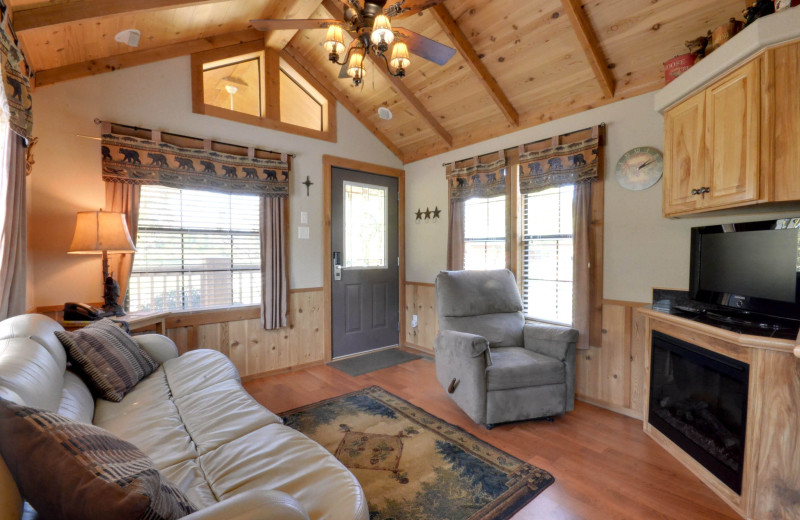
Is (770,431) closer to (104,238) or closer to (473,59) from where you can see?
(473,59)

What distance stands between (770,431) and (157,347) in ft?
11.1

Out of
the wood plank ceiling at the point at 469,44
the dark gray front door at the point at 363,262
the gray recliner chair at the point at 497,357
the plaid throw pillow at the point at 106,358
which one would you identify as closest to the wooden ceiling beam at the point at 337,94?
the wood plank ceiling at the point at 469,44

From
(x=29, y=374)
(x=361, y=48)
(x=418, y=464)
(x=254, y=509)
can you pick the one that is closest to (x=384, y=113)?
(x=361, y=48)

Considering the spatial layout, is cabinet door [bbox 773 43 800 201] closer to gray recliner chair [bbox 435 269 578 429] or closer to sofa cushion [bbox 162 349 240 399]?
gray recliner chair [bbox 435 269 578 429]

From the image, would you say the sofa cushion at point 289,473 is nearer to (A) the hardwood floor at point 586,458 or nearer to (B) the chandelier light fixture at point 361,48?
(A) the hardwood floor at point 586,458

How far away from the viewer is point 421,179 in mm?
4387

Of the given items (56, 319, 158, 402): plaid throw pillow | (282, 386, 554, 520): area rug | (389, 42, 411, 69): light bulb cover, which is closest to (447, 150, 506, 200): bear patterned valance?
(389, 42, 411, 69): light bulb cover

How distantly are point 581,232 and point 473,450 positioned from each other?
6.21 ft

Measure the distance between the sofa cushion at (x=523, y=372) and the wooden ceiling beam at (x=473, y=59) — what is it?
2241mm

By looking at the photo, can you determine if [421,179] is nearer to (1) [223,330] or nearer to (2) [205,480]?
(1) [223,330]

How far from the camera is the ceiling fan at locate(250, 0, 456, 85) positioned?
1755 millimetres

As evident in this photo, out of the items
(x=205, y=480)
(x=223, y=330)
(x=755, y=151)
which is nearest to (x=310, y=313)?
(x=223, y=330)

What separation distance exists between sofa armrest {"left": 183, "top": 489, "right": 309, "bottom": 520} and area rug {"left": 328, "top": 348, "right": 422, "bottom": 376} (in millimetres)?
2788

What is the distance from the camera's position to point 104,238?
2.34 m
